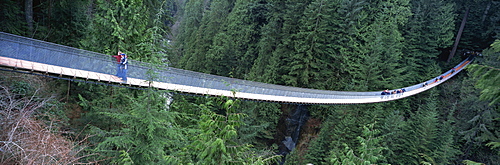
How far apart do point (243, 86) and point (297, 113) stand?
1225 centimetres

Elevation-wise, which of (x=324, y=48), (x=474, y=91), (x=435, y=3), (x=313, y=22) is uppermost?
(x=435, y=3)

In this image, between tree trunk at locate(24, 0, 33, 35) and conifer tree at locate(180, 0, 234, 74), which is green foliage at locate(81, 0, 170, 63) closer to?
tree trunk at locate(24, 0, 33, 35)

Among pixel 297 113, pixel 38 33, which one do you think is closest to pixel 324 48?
pixel 297 113

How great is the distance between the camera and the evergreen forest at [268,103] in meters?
5.41

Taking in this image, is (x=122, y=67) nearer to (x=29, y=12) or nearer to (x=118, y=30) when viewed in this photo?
(x=118, y=30)

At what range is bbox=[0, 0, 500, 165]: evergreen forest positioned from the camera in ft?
17.7

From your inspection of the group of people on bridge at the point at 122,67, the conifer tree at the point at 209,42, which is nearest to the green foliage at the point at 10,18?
the group of people on bridge at the point at 122,67

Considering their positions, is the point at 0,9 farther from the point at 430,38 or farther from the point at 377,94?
the point at 430,38

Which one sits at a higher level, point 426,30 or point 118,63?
point 426,30

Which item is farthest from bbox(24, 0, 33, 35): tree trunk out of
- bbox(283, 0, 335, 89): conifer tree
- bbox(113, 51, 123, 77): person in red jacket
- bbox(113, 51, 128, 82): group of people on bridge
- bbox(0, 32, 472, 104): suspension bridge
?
bbox(283, 0, 335, 89): conifer tree

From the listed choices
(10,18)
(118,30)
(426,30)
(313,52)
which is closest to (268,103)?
(313,52)

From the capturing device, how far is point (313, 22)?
21859 mm

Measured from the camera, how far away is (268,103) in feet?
73.4

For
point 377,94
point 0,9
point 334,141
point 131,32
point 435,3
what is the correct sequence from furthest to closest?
point 435,3, point 377,94, point 334,141, point 131,32, point 0,9
